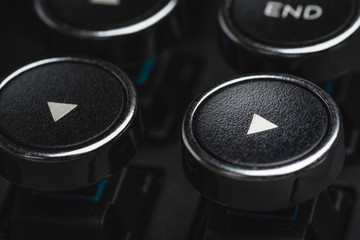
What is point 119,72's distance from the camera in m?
0.66

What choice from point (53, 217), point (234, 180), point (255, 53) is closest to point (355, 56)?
point (255, 53)

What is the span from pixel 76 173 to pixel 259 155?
0.16 metres

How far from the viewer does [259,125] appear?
57cm

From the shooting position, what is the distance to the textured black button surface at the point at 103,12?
2.43 feet

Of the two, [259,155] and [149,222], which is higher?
[259,155]

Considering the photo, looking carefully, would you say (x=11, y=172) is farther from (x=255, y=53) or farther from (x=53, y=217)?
(x=255, y=53)

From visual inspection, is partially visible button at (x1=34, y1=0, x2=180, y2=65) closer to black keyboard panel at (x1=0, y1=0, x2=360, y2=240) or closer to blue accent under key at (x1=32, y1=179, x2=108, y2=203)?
black keyboard panel at (x1=0, y1=0, x2=360, y2=240)

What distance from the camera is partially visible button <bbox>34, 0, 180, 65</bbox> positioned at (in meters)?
0.73

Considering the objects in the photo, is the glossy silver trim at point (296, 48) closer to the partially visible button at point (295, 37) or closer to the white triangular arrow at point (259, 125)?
the partially visible button at point (295, 37)

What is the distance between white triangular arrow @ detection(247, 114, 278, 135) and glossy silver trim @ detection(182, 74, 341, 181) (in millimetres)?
44

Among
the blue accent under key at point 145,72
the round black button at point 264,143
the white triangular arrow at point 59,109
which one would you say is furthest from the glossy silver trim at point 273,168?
the blue accent under key at point 145,72

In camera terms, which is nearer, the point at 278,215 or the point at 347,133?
the point at 278,215

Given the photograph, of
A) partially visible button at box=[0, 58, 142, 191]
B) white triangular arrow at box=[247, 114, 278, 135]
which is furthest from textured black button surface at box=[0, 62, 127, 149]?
white triangular arrow at box=[247, 114, 278, 135]

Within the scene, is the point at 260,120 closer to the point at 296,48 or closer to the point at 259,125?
the point at 259,125
